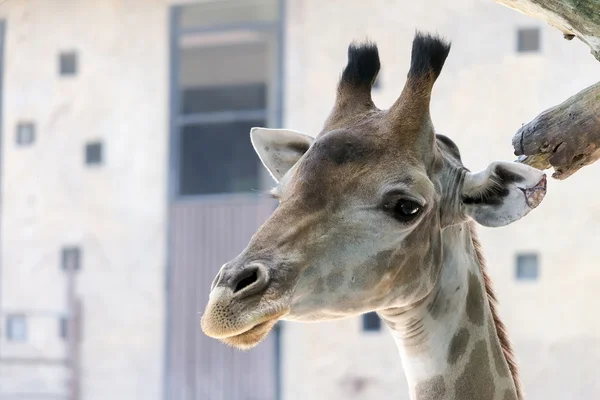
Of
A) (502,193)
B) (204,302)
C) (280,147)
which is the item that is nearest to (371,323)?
(204,302)

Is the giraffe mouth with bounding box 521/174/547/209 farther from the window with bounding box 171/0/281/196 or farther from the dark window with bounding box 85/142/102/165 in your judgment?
the dark window with bounding box 85/142/102/165

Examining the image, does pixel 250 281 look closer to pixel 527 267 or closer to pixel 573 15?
pixel 573 15

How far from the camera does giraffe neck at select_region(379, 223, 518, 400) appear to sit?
9.07ft

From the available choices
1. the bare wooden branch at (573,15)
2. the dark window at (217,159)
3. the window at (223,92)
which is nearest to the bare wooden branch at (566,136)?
the bare wooden branch at (573,15)

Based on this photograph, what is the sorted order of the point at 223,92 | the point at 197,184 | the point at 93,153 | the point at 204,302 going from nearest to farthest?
the point at 204,302
the point at 93,153
the point at 197,184
the point at 223,92

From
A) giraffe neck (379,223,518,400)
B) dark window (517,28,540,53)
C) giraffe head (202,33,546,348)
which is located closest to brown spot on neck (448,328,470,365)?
giraffe neck (379,223,518,400)

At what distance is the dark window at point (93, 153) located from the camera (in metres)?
12.3

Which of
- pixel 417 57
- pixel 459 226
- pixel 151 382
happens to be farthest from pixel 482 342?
pixel 151 382

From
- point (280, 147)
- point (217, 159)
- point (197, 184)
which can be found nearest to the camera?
point (280, 147)

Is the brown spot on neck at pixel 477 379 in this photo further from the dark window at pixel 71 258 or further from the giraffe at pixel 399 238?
the dark window at pixel 71 258

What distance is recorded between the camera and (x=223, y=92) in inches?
528

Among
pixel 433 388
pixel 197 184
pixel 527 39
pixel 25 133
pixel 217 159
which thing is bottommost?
pixel 433 388

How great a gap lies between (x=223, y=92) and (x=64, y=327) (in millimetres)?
3717

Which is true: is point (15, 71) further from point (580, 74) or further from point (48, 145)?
point (580, 74)
